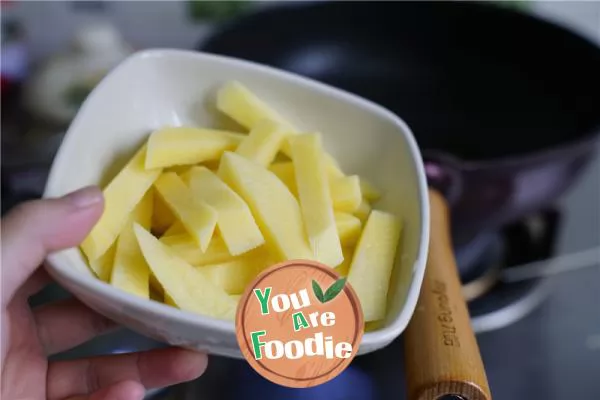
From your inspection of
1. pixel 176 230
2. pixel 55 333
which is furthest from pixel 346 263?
pixel 55 333

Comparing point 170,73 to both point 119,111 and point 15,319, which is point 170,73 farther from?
point 15,319

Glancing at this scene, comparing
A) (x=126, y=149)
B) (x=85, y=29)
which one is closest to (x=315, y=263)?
(x=126, y=149)

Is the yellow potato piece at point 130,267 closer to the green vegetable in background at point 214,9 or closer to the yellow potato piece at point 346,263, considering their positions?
the yellow potato piece at point 346,263

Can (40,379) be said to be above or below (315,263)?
below

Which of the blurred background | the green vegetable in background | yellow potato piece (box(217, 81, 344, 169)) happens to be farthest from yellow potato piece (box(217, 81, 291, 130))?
the green vegetable in background

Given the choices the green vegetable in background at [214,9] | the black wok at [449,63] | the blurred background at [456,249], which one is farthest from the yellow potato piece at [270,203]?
the green vegetable in background at [214,9]

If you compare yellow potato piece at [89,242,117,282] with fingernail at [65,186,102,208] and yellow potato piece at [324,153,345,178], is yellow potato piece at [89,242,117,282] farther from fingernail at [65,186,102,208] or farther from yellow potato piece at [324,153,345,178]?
yellow potato piece at [324,153,345,178]
